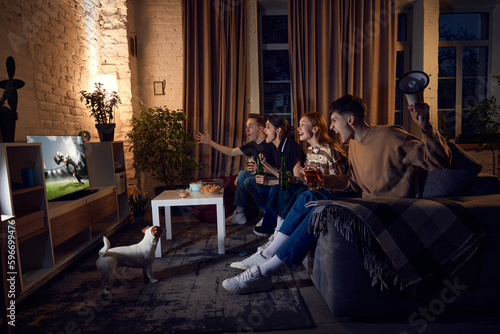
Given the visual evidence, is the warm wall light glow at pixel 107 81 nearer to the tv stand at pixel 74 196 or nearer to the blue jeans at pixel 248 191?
the tv stand at pixel 74 196

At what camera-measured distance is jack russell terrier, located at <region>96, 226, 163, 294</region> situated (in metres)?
1.95

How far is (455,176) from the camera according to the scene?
169 centimetres

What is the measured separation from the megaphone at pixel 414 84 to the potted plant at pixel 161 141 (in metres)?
2.88

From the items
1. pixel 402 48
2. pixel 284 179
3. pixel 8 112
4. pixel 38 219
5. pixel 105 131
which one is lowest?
pixel 38 219

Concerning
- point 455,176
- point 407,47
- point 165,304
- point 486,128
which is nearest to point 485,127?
point 486,128

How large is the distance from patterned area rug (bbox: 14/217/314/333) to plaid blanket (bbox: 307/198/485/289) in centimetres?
47

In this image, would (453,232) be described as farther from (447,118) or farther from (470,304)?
(447,118)

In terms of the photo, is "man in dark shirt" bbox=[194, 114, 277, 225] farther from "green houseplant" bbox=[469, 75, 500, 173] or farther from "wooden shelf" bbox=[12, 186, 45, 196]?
"green houseplant" bbox=[469, 75, 500, 173]

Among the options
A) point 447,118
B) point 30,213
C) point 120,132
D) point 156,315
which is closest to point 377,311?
point 156,315

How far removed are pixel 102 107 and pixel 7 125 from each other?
4.99ft

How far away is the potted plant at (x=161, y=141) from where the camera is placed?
152 inches

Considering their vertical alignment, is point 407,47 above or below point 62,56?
above

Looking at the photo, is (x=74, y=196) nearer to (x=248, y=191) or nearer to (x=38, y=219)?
(x=38, y=219)

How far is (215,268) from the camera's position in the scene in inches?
92.1
